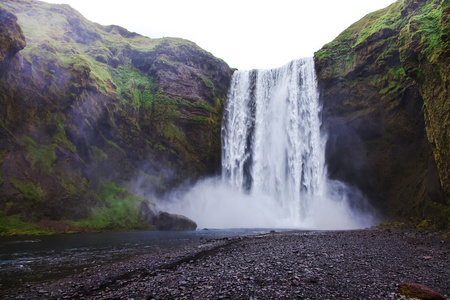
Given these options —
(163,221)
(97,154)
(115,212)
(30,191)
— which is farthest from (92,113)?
(163,221)

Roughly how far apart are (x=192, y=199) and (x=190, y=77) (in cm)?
2271

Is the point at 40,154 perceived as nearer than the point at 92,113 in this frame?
Yes

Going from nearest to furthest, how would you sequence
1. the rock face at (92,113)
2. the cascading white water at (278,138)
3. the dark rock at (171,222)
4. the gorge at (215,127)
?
the gorge at (215,127) → the rock face at (92,113) → the dark rock at (171,222) → the cascading white water at (278,138)

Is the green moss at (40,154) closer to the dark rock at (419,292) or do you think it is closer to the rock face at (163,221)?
the rock face at (163,221)

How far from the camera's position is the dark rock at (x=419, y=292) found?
17.0ft

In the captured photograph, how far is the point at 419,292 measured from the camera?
5.33 metres

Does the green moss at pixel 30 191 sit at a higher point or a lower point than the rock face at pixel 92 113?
lower

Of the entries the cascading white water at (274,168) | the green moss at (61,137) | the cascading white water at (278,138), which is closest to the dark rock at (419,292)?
the cascading white water at (274,168)

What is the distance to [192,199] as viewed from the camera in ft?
133

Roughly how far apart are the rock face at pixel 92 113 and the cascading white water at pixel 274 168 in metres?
3.76

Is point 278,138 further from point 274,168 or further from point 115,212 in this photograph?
point 115,212

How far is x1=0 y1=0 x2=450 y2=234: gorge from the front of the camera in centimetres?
2400

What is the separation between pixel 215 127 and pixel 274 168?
1291 centimetres

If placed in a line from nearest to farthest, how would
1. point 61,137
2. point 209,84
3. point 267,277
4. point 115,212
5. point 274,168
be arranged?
point 267,277 < point 61,137 < point 115,212 < point 274,168 < point 209,84
